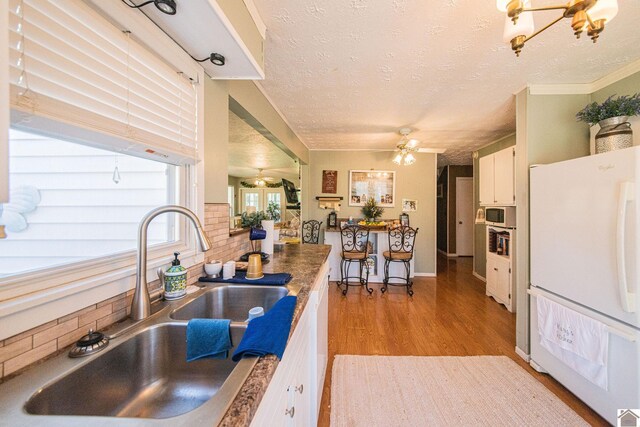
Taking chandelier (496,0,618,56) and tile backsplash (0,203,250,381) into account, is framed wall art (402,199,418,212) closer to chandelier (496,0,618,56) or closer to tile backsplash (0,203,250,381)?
chandelier (496,0,618,56)

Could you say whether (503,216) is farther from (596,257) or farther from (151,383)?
(151,383)

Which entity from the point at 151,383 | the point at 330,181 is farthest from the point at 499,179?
the point at 151,383

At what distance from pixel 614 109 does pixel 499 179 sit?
1.85 metres

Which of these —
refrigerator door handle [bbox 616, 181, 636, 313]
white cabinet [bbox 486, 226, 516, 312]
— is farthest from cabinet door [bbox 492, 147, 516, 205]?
refrigerator door handle [bbox 616, 181, 636, 313]

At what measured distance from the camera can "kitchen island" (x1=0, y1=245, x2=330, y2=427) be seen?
51 centimetres

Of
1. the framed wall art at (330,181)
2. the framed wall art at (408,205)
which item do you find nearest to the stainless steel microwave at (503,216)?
the framed wall art at (408,205)

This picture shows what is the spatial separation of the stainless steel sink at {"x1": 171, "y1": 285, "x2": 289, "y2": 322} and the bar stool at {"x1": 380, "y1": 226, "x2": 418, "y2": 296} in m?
3.02

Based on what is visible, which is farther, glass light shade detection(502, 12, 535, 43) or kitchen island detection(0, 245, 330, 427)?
glass light shade detection(502, 12, 535, 43)

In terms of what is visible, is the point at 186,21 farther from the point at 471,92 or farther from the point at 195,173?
the point at 471,92

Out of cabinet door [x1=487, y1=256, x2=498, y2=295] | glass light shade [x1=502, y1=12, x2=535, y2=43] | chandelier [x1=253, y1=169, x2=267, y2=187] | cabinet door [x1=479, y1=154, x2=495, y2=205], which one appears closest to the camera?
glass light shade [x1=502, y1=12, x2=535, y2=43]

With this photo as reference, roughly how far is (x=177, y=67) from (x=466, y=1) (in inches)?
60.2

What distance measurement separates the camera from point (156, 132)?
112 centimetres

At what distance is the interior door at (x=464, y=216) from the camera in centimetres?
691

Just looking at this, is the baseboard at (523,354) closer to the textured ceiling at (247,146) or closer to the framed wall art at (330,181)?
the textured ceiling at (247,146)
